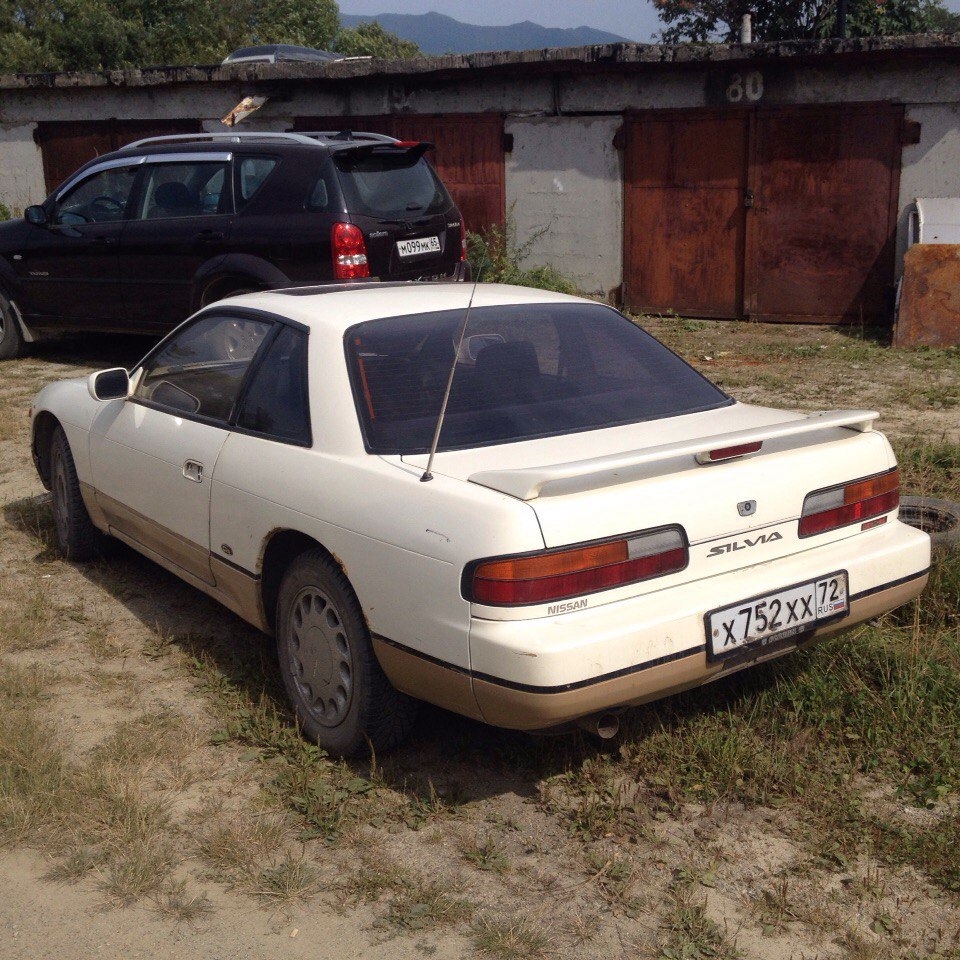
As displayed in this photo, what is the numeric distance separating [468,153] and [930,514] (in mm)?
9870

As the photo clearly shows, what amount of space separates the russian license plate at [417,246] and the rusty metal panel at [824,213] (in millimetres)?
4715

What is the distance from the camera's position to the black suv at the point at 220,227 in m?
8.79

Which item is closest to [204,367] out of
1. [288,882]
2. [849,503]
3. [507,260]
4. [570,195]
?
[288,882]

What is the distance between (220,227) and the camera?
30.2 feet

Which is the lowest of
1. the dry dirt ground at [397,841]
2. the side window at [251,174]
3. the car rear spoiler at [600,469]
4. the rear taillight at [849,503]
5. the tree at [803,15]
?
the dry dirt ground at [397,841]

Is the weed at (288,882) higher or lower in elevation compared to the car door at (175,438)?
lower

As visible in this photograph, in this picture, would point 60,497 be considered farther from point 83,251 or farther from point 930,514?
point 83,251

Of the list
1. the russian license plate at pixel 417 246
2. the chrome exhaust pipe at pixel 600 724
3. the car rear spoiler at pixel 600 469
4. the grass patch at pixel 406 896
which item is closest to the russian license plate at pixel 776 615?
the chrome exhaust pipe at pixel 600 724

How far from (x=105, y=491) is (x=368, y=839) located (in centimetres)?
242

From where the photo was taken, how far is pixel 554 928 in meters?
2.86

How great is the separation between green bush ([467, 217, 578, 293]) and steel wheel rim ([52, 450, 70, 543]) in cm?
847

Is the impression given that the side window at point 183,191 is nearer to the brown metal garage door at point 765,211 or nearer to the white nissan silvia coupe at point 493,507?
the white nissan silvia coupe at point 493,507

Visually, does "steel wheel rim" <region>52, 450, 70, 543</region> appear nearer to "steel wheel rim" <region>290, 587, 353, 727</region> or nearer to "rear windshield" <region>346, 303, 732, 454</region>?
"steel wheel rim" <region>290, 587, 353, 727</region>

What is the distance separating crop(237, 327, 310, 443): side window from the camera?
3818 mm
